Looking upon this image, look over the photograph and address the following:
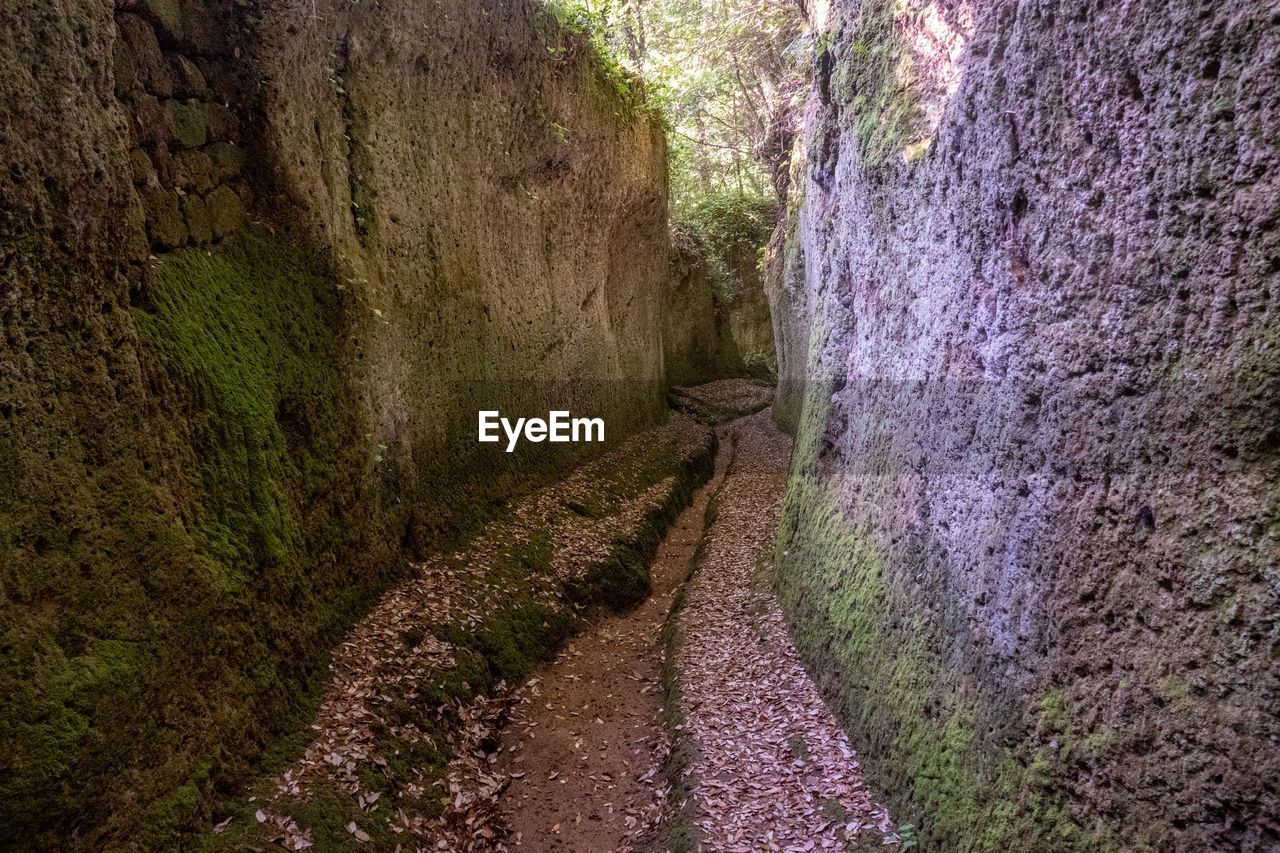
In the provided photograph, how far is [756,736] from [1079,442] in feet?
14.3

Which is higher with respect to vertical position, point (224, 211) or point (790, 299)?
point (790, 299)

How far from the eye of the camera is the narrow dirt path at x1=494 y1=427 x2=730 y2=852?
20.0 ft

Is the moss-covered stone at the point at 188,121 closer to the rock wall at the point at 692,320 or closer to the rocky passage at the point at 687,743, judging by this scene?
the rocky passage at the point at 687,743

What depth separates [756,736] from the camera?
6586 mm

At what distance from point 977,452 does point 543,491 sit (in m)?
8.07

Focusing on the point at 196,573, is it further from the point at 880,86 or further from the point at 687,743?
the point at 880,86

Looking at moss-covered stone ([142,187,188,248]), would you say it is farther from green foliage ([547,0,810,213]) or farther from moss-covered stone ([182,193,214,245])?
green foliage ([547,0,810,213])

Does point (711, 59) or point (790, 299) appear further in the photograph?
point (711, 59)

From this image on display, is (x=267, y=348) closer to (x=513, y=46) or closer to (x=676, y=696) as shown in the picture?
(x=676, y=696)

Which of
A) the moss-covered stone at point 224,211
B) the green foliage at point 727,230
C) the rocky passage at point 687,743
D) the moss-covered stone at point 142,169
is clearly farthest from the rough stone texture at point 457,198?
the green foliage at point 727,230

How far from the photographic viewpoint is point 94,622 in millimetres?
4059

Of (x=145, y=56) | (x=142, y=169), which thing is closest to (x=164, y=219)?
(x=142, y=169)

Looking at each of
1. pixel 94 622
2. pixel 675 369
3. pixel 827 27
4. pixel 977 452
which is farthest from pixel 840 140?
pixel 675 369

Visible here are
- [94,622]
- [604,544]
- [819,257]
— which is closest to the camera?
[94,622]
